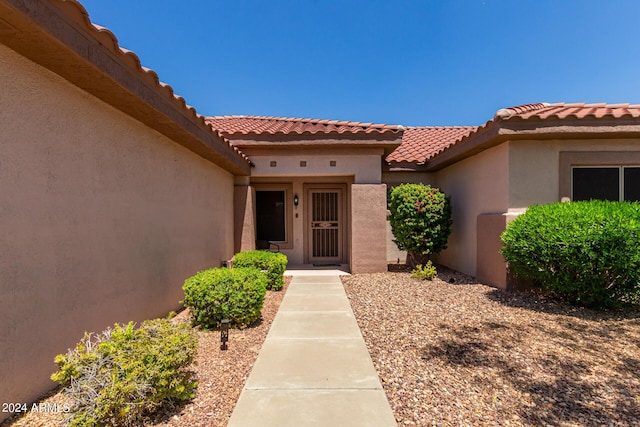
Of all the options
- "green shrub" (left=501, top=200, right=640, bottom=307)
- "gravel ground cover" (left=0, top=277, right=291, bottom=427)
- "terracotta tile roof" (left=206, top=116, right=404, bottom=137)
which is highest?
"terracotta tile roof" (left=206, top=116, right=404, bottom=137)

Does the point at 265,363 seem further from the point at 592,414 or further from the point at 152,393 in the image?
the point at 592,414

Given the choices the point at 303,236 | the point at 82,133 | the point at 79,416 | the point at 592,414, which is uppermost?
the point at 82,133

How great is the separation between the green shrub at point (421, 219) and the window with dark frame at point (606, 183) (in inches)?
121

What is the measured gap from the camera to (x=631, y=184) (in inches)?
286

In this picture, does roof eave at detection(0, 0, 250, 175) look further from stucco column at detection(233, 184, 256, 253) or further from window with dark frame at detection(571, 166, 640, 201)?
window with dark frame at detection(571, 166, 640, 201)

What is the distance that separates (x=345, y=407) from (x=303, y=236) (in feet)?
29.1

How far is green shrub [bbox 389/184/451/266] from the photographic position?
909 cm

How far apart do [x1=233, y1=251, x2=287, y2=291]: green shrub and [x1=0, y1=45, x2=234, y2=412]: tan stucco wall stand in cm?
206

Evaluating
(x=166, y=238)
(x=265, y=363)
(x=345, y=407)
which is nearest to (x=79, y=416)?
(x=265, y=363)

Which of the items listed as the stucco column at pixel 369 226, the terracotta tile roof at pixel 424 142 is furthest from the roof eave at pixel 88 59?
the terracotta tile roof at pixel 424 142

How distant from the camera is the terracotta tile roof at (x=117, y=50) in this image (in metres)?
2.86

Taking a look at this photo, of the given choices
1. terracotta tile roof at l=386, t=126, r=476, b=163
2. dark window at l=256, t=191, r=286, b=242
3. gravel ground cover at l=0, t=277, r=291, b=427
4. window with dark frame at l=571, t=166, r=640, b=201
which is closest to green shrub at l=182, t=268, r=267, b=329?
gravel ground cover at l=0, t=277, r=291, b=427

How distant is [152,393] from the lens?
9.17 ft

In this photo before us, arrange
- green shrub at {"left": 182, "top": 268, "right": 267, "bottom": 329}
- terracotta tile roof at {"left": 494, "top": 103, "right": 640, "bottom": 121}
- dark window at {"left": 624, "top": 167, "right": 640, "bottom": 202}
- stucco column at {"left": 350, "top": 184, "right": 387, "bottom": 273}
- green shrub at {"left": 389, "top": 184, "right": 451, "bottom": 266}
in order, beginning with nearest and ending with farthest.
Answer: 1. green shrub at {"left": 182, "top": 268, "right": 267, "bottom": 329}
2. terracotta tile roof at {"left": 494, "top": 103, "right": 640, "bottom": 121}
3. dark window at {"left": 624, "top": 167, "right": 640, "bottom": 202}
4. green shrub at {"left": 389, "top": 184, "right": 451, "bottom": 266}
5. stucco column at {"left": 350, "top": 184, "right": 387, "bottom": 273}
